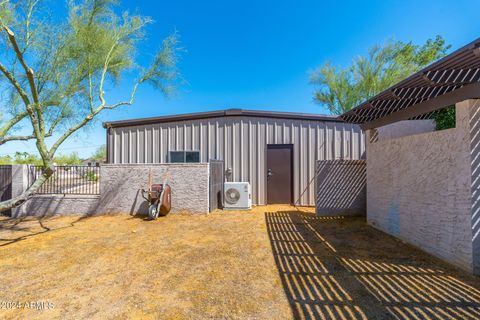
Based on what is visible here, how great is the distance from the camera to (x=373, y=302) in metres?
2.05

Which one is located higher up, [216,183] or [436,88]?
[436,88]

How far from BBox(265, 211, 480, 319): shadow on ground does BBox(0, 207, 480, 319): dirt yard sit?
0.5 inches

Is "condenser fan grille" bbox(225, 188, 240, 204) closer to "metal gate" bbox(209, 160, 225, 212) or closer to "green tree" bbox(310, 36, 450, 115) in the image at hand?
"metal gate" bbox(209, 160, 225, 212)

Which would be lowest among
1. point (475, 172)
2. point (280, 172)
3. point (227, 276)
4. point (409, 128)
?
point (227, 276)

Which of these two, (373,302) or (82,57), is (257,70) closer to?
(82,57)

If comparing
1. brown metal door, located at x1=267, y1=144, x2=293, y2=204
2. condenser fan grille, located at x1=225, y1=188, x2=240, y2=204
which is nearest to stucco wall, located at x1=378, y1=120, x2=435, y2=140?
brown metal door, located at x1=267, y1=144, x2=293, y2=204

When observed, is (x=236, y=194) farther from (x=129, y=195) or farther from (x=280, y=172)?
(x=129, y=195)

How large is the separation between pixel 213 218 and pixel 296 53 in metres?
9.59

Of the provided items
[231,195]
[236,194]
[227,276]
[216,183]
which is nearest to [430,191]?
[227,276]

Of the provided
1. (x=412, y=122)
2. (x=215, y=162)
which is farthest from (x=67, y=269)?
(x=412, y=122)

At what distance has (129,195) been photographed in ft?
19.9

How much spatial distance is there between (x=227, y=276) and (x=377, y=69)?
1585cm

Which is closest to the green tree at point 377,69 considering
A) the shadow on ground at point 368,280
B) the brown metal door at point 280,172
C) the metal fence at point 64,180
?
the brown metal door at point 280,172

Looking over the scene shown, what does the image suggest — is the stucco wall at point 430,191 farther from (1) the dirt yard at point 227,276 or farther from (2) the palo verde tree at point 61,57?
(2) the palo verde tree at point 61,57
